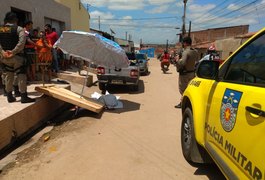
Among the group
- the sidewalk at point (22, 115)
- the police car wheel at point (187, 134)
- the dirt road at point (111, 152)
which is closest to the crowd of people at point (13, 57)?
the sidewalk at point (22, 115)

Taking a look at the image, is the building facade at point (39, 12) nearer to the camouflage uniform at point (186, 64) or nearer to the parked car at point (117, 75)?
the parked car at point (117, 75)

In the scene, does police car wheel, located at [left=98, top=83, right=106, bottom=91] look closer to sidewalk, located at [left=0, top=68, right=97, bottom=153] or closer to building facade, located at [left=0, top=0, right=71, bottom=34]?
sidewalk, located at [left=0, top=68, right=97, bottom=153]

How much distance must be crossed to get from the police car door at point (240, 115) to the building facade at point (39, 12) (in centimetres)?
830

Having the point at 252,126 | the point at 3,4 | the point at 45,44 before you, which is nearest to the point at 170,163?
the point at 252,126

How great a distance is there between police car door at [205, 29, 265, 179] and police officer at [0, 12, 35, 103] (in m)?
4.24

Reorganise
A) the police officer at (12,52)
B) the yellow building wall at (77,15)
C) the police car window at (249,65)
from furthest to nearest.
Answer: the yellow building wall at (77,15) → the police officer at (12,52) → the police car window at (249,65)

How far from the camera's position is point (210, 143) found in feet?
10.1

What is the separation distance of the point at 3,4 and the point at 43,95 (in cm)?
455

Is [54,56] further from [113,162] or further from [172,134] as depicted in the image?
[113,162]

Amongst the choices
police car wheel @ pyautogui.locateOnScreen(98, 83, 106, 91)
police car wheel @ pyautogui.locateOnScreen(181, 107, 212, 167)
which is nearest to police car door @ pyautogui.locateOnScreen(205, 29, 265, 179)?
police car wheel @ pyautogui.locateOnScreen(181, 107, 212, 167)

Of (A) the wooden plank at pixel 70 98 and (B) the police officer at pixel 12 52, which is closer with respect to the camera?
(B) the police officer at pixel 12 52

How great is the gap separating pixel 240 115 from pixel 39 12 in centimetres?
1181

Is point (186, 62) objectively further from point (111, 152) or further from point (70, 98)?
point (111, 152)

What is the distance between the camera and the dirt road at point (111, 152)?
3816 millimetres
